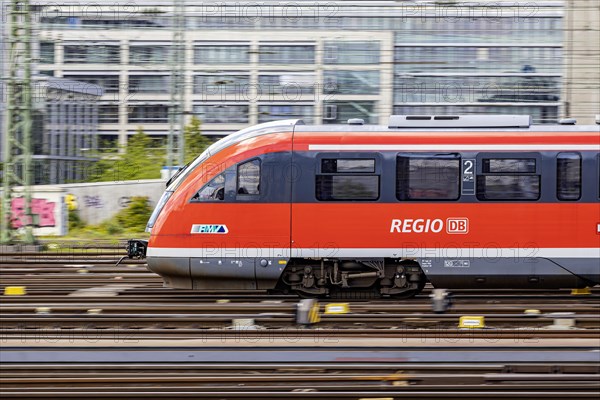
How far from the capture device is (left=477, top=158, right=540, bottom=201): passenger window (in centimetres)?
1233

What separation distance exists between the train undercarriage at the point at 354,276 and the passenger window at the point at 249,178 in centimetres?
128

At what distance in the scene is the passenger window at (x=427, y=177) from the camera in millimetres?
12352

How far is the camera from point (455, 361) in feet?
26.5

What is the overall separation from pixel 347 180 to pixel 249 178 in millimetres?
1502

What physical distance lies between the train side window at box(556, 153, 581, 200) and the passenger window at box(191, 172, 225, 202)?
5.10 m

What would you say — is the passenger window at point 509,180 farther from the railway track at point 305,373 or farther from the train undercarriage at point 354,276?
the railway track at point 305,373

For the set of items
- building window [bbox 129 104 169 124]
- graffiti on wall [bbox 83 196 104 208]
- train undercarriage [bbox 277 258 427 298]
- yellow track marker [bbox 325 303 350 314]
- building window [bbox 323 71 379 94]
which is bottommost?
yellow track marker [bbox 325 303 350 314]

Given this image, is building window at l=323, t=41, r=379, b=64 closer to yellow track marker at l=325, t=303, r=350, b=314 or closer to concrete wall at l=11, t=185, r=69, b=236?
concrete wall at l=11, t=185, r=69, b=236

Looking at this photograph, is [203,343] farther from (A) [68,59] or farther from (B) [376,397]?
(A) [68,59]

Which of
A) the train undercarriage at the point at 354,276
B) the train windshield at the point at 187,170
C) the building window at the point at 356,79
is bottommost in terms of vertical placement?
the train undercarriage at the point at 354,276

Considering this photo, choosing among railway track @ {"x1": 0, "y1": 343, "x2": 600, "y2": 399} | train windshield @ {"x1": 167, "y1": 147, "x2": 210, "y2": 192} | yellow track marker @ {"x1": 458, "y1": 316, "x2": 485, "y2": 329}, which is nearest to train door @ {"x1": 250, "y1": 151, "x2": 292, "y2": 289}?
train windshield @ {"x1": 167, "y1": 147, "x2": 210, "y2": 192}

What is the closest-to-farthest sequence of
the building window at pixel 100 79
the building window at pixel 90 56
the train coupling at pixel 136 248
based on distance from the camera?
the train coupling at pixel 136 248 → the building window at pixel 90 56 → the building window at pixel 100 79

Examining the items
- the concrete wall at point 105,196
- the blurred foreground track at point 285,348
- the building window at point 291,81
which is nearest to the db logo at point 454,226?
the blurred foreground track at point 285,348

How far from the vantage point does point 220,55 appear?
192ft
